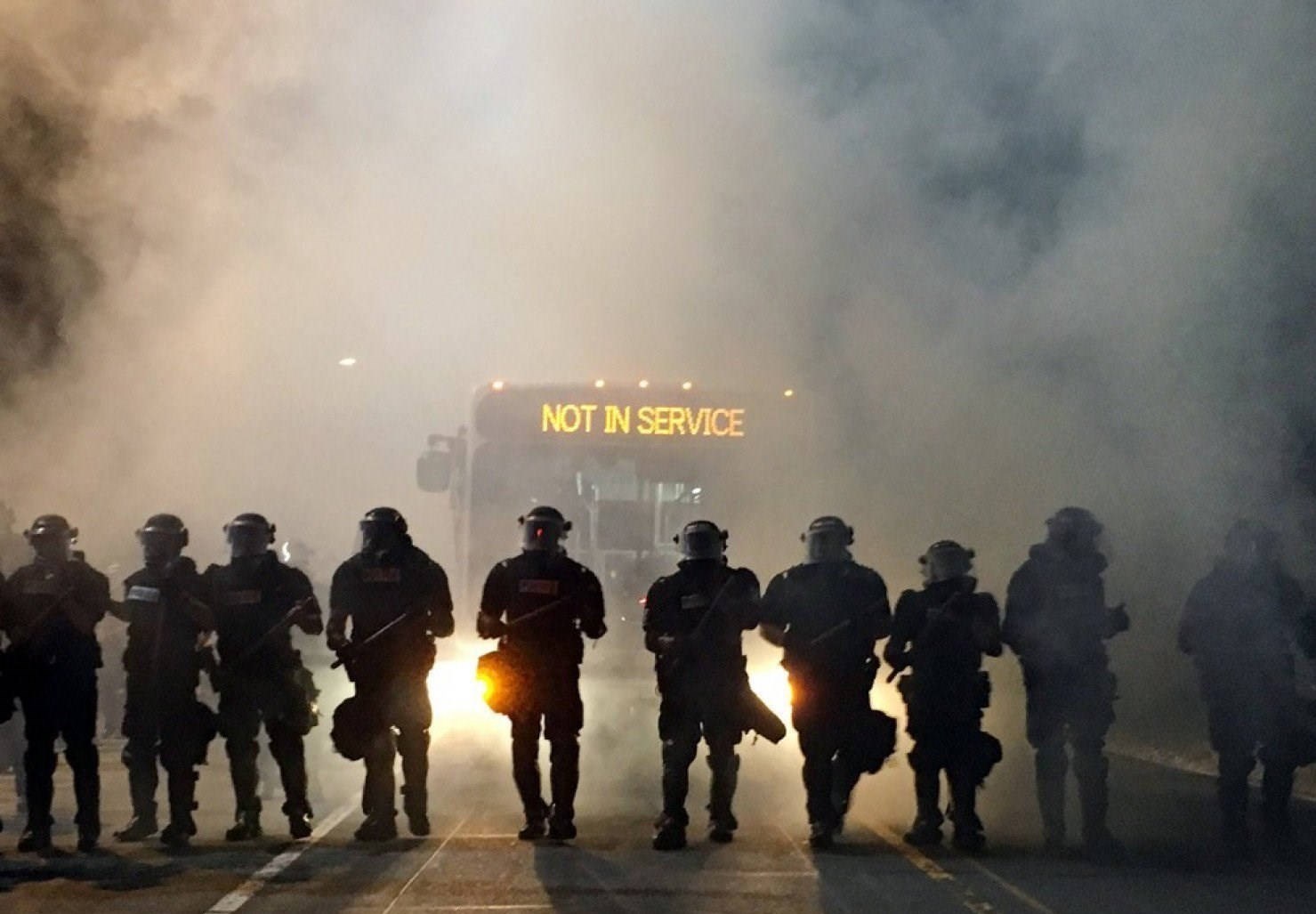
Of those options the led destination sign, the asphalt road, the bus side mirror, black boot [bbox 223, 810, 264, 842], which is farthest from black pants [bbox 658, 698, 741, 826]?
the bus side mirror

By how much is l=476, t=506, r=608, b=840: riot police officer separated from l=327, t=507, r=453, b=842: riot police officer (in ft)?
0.88

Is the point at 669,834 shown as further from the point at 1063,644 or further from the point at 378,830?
the point at 1063,644

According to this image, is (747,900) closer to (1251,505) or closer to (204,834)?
(204,834)

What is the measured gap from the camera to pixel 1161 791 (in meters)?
11.4

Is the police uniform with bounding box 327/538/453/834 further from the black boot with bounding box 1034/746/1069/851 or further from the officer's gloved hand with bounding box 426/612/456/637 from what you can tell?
the black boot with bounding box 1034/746/1069/851

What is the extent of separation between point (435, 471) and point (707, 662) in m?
5.49

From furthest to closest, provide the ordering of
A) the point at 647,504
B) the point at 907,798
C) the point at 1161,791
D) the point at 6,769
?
the point at 647,504 < the point at 6,769 < the point at 1161,791 < the point at 907,798

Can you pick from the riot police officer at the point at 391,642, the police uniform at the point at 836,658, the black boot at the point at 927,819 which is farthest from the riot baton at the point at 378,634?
the black boot at the point at 927,819

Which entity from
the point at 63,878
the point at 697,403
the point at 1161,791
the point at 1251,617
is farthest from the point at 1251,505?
the point at 63,878

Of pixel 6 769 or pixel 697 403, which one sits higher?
pixel 697 403

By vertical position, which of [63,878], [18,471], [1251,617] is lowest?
[63,878]

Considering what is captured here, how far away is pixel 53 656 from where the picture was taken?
8.87 m

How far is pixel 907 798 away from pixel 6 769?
5.80m

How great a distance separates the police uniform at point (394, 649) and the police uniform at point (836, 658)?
1525mm
